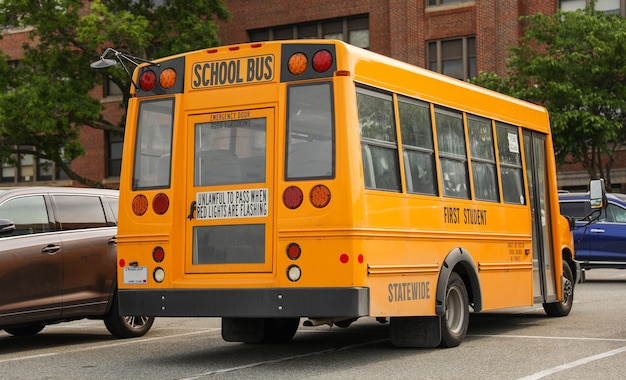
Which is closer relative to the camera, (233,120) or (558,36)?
(233,120)

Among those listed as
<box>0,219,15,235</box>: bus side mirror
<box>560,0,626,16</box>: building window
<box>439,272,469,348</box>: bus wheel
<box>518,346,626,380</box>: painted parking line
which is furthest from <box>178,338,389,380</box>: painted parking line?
<box>560,0,626,16</box>: building window

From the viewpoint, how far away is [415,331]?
33.7 feet

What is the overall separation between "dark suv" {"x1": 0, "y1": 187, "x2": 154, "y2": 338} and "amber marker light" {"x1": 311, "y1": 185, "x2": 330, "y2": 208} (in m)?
3.68

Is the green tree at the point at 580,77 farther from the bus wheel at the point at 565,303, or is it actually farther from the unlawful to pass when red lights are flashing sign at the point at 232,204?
the unlawful to pass when red lights are flashing sign at the point at 232,204

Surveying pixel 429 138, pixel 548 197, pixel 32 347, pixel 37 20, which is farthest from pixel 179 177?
pixel 37 20

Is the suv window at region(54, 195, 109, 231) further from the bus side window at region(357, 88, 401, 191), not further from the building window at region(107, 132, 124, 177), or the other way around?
the building window at region(107, 132, 124, 177)

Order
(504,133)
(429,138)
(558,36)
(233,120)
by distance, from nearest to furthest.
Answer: (233,120) → (429,138) → (504,133) → (558,36)

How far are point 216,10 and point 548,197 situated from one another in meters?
27.7

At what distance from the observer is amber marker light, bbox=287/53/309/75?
9305 millimetres

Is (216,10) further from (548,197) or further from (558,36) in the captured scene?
(548,197)

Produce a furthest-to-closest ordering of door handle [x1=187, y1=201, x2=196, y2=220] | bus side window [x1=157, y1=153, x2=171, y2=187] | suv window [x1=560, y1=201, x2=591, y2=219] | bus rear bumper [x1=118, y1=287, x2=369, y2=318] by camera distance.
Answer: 1. suv window [x1=560, y1=201, x2=591, y2=219]
2. bus side window [x1=157, y1=153, x2=171, y2=187]
3. door handle [x1=187, y1=201, x2=196, y2=220]
4. bus rear bumper [x1=118, y1=287, x2=369, y2=318]

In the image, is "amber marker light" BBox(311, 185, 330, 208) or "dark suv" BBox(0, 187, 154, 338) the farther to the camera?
"dark suv" BBox(0, 187, 154, 338)

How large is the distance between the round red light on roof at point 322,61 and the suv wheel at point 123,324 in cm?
451

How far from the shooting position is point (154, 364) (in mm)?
9805
